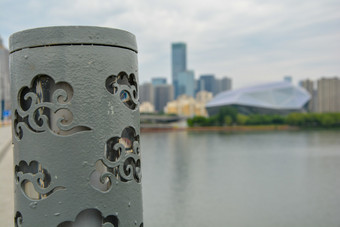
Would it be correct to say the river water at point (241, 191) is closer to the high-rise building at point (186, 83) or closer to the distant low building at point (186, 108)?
the distant low building at point (186, 108)

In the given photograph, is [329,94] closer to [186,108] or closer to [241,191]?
[186,108]

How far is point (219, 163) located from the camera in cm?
1540

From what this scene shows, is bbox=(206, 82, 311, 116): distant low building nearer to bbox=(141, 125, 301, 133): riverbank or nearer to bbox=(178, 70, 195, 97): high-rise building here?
bbox=(141, 125, 301, 133): riverbank

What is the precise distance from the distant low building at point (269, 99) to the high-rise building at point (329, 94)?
14.5m

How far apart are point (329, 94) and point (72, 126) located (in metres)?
72.0

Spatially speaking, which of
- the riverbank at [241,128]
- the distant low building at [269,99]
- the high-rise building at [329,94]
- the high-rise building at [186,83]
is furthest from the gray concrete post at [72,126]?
the high-rise building at [186,83]

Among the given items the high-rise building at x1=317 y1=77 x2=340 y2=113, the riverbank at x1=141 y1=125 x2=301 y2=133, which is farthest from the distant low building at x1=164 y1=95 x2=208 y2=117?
the riverbank at x1=141 y1=125 x2=301 y2=133

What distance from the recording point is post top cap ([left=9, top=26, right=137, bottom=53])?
127 centimetres

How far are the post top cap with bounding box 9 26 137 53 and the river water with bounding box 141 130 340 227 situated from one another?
5978 millimetres

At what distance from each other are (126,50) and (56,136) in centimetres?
41

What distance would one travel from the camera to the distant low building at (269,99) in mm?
52344

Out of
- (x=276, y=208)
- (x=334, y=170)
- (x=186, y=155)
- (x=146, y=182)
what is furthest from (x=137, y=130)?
(x=186, y=155)

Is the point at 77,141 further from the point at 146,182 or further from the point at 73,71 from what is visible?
the point at 146,182

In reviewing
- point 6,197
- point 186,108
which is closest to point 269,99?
point 186,108
